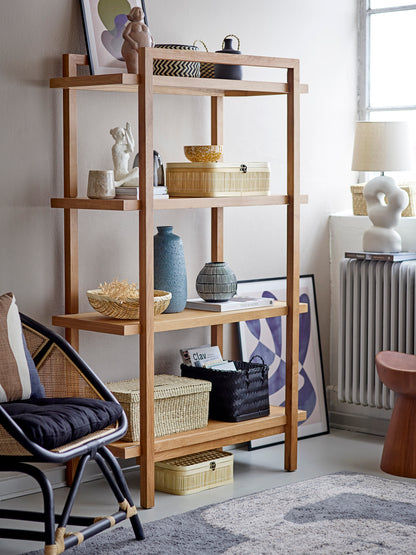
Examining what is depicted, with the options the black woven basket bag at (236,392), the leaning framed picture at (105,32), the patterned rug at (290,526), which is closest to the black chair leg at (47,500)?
the patterned rug at (290,526)

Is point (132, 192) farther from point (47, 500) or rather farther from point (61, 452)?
point (47, 500)

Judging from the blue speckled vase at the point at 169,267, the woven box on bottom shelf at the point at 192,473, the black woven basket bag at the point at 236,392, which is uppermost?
the blue speckled vase at the point at 169,267

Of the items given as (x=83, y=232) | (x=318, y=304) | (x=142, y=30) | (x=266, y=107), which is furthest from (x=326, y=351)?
(x=142, y=30)

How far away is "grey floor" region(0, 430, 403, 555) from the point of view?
3.56 meters

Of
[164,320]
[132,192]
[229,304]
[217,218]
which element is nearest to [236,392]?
[229,304]

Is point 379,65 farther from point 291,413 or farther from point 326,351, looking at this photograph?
point 291,413

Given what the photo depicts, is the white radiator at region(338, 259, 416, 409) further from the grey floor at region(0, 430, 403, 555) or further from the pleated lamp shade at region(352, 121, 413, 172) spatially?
the pleated lamp shade at region(352, 121, 413, 172)

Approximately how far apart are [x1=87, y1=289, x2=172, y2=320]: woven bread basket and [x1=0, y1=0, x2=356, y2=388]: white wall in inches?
10.2

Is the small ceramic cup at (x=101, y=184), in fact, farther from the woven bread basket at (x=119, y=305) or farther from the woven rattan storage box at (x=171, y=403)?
the woven rattan storage box at (x=171, y=403)

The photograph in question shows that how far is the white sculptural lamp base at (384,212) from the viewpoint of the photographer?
14.7 ft

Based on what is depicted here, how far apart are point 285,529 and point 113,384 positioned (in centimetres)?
96

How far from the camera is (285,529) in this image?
330cm

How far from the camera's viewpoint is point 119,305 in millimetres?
3555

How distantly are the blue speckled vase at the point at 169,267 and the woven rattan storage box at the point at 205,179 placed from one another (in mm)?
186
